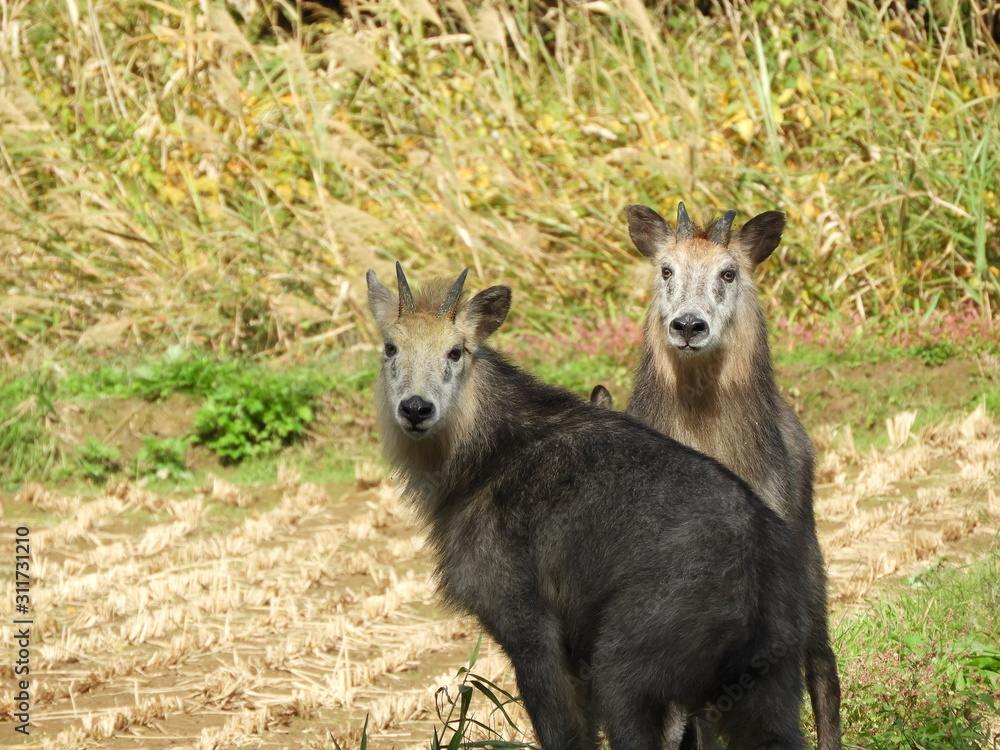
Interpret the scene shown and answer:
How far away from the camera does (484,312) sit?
511 cm

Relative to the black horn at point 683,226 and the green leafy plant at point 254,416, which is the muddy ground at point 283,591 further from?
the black horn at point 683,226

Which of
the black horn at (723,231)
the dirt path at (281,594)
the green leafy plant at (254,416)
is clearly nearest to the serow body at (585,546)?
the dirt path at (281,594)

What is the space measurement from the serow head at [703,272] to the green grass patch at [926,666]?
1542mm

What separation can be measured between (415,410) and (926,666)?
7.93ft

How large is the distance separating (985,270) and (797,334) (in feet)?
5.91

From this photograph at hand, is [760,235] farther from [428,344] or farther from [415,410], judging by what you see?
[415,410]

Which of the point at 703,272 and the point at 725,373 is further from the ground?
the point at 703,272

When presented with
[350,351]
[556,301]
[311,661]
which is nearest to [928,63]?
[556,301]

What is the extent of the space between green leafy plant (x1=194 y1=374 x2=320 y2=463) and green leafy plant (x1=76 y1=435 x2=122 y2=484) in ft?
2.36

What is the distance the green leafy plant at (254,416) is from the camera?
33.1 ft

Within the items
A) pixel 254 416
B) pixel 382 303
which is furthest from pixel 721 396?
pixel 254 416

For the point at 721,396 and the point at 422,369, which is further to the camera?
the point at 721,396

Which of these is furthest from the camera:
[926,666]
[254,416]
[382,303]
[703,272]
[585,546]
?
[254,416]

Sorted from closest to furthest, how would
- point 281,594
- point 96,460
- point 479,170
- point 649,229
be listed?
point 649,229 → point 281,594 → point 96,460 → point 479,170
